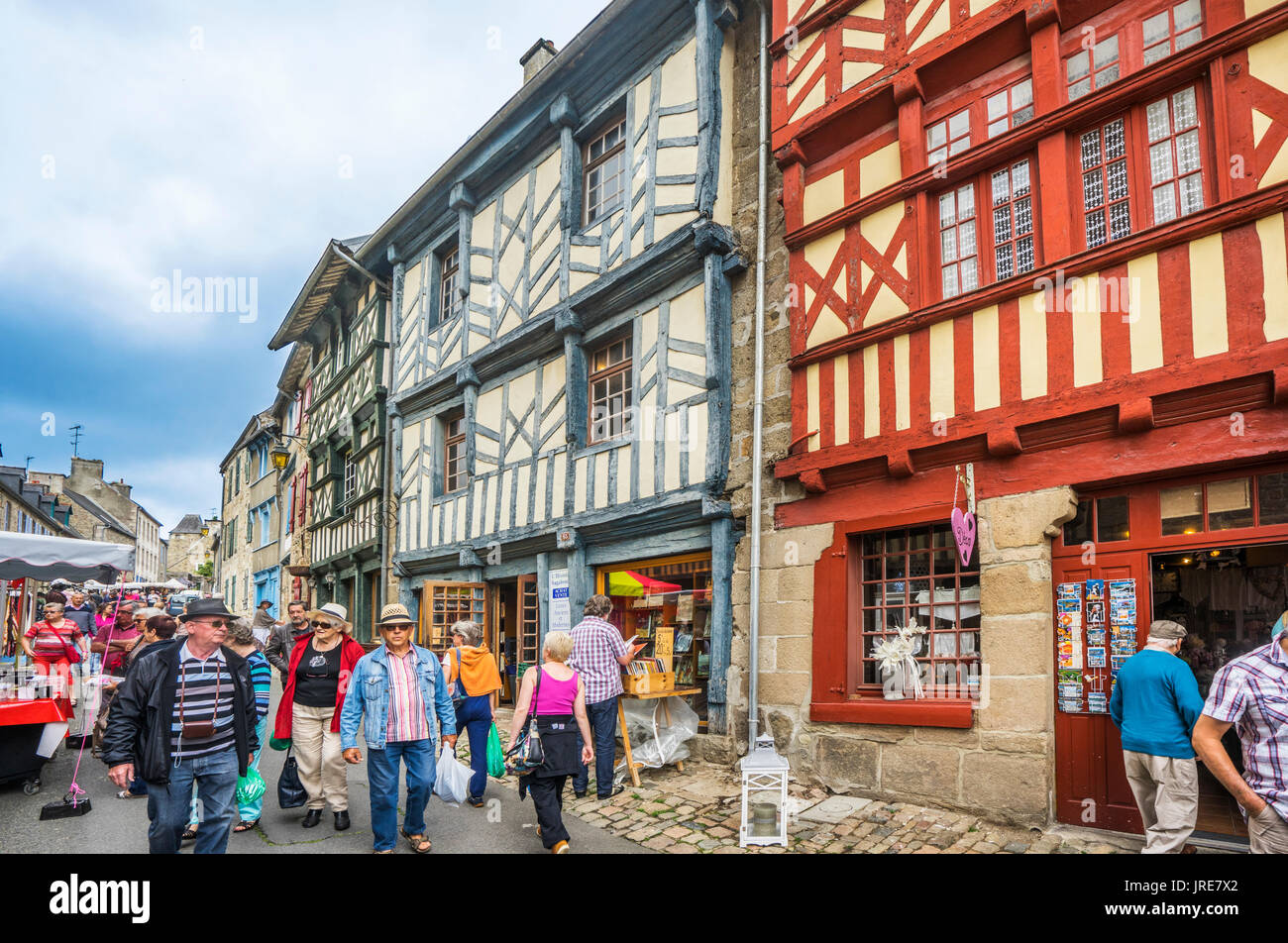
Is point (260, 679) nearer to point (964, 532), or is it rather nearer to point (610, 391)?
point (964, 532)

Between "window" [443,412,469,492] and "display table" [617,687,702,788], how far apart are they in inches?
236

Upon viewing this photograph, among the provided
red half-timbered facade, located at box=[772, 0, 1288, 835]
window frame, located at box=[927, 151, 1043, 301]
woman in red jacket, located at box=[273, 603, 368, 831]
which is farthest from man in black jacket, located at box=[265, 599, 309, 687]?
window frame, located at box=[927, 151, 1043, 301]

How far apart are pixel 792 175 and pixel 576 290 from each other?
3.14 metres

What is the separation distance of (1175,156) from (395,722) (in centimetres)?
580

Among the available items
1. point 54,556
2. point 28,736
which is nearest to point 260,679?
point 28,736

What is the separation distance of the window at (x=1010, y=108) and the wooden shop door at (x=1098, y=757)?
10.1 feet

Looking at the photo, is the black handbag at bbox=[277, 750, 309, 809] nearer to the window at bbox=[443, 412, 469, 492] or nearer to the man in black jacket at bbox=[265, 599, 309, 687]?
the man in black jacket at bbox=[265, 599, 309, 687]

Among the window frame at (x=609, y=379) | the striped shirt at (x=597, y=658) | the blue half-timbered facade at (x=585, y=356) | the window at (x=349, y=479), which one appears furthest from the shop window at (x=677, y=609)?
the window at (x=349, y=479)

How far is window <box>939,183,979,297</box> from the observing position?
655 cm

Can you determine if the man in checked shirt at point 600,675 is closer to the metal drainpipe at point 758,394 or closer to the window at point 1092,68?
the metal drainpipe at point 758,394

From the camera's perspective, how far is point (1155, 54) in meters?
5.65

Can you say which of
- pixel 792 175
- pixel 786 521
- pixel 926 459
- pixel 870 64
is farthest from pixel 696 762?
pixel 870 64

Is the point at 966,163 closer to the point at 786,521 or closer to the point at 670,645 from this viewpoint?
the point at 786,521

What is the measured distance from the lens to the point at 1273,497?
494 centimetres
